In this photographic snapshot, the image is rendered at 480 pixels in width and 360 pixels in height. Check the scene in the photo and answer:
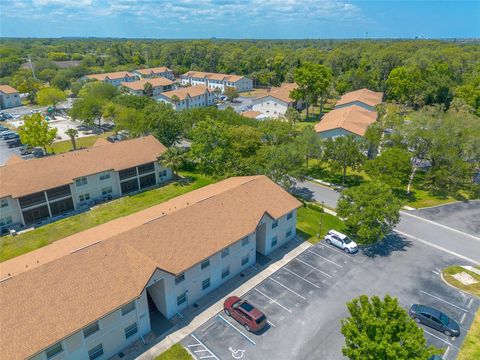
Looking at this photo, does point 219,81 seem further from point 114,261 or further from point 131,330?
point 131,330

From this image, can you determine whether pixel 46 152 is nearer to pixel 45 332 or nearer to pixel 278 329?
pixel 45 332

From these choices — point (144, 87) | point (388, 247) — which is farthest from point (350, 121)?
point (144, 87)

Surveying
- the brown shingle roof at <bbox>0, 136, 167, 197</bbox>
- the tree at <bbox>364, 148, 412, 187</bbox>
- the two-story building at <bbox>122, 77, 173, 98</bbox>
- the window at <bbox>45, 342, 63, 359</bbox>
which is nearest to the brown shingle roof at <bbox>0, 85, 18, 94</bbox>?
the two-story building at <bbox>122, 77, 173, 98</bbox>

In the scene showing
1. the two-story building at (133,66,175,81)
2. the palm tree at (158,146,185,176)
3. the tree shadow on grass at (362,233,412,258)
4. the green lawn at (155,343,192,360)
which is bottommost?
the tree shadow on grass at (362,233,412,258)

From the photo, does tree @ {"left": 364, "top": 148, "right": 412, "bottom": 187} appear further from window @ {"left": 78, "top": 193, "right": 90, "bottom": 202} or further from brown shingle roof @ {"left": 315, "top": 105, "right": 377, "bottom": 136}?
window @ {"left": 78, "top": 193, "right": 90, "bottom": 202}

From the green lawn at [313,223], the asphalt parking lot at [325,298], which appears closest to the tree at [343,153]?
the green lawn at [313,223]
